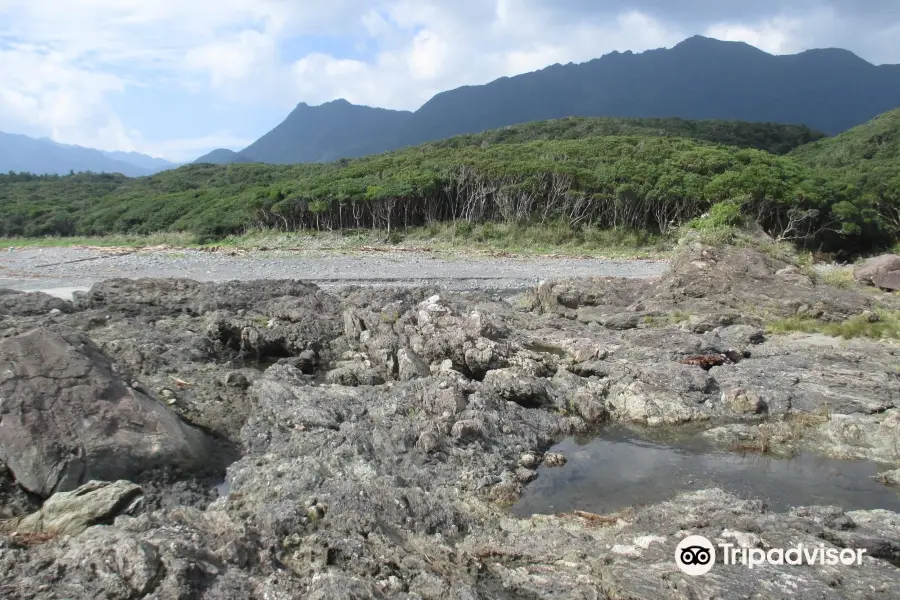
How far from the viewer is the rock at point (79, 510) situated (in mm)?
5613

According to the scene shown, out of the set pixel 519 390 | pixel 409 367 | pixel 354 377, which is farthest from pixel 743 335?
pixel 354 377

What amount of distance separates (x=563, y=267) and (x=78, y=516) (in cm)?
2200

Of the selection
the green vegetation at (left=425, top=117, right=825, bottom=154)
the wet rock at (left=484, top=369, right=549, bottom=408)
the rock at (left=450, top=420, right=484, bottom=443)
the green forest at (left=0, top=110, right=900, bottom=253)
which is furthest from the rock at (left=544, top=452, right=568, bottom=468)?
the green vegetation at (left=425, top=117, right=825, bottom=154)

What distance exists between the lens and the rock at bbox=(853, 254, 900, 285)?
18.6m

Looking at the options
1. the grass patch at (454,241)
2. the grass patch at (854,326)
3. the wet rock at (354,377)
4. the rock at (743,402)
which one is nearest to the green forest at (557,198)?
the grass patch at (454,241)

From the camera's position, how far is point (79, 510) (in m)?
5.79

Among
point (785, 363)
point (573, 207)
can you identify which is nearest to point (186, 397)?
point (785, 363)

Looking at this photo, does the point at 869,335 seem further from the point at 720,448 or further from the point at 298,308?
the point at 298,308

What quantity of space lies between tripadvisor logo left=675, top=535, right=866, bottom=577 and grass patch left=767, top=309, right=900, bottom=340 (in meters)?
9.32

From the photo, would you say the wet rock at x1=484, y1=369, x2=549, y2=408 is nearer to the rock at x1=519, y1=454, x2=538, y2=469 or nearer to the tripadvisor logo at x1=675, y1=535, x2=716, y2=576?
the rock at x1=519, y1=454, x2=538, y2=469

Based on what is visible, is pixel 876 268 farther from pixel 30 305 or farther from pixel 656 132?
pixel 656 132

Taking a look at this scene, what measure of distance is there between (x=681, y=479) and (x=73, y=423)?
22.6 feet

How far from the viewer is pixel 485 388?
972cm

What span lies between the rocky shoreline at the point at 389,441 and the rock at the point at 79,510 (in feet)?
0.08
